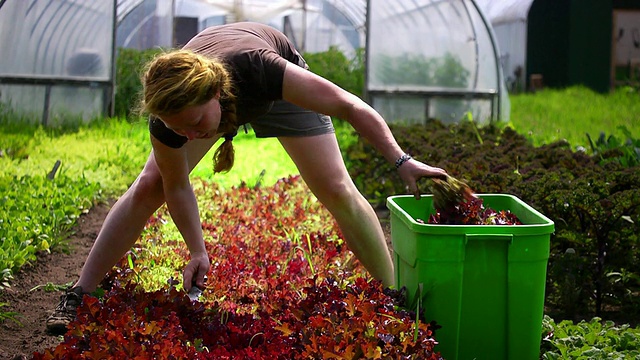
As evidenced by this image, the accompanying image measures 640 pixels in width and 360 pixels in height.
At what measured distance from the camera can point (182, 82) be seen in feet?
9.09

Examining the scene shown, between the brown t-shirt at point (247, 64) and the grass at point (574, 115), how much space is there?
458 cm

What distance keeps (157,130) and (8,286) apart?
1.50 metres

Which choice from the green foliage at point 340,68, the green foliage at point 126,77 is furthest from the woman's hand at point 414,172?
the green foliage at point 340,68

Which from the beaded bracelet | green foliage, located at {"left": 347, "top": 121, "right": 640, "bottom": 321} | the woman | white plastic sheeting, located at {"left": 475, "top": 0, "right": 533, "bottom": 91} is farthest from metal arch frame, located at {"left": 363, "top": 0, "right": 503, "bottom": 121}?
white plastic sheeting, located at {"left": 475, "top": 0, "right": 533, "bottom": 91}

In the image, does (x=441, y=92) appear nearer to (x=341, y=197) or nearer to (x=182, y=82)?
(x=341, y=197)

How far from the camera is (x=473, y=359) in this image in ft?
9.72

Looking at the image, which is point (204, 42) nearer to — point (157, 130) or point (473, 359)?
point (157, 130)

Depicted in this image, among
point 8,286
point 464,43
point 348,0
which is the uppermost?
point 348,0

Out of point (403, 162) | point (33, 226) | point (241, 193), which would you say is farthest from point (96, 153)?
point (403, 162)

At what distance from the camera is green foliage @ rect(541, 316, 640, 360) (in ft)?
9.84

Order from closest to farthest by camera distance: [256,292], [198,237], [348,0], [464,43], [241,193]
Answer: [198,237], [256,292], [241,193], [464,43], [348,0]

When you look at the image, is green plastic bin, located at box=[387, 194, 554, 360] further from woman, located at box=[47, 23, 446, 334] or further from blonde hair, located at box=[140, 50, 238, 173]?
blonde hair, located at box=[140, 50, 238, 173]

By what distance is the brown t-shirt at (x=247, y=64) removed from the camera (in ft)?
9.85

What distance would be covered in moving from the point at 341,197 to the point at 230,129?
0.68m
